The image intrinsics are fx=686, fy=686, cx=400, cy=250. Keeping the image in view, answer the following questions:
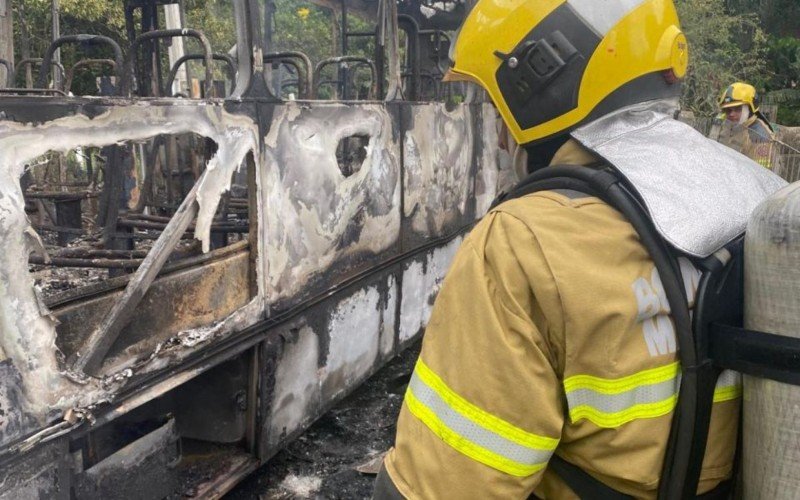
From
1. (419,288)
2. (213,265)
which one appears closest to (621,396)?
(213,265)

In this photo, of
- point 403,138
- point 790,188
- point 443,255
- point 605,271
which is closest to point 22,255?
point 605,271

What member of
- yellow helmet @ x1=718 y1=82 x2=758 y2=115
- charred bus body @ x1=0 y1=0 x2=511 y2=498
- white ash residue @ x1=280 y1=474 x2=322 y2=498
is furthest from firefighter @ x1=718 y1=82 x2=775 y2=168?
white ash residue @ x1=280 y1=474 x2=322 y2=498

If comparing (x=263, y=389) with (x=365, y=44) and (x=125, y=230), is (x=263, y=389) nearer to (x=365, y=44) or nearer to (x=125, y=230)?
(x=125, y=230)

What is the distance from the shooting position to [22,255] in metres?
1.84

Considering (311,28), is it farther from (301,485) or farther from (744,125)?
(744,125)

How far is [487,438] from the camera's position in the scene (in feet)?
3.67

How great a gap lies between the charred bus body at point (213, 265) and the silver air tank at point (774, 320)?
68.4 inches

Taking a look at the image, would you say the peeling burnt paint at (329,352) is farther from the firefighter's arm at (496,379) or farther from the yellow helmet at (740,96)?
the yellow helmet at (740,96)

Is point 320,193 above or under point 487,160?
above

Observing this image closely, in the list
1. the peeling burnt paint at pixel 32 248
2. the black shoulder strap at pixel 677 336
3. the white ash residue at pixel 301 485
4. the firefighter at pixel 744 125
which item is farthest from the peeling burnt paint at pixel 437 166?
the firefighter at pixel 744 125

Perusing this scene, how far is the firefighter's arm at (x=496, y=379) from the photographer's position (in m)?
1.11

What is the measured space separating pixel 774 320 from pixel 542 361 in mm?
390

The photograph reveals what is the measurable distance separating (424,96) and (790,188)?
5064 millimetres

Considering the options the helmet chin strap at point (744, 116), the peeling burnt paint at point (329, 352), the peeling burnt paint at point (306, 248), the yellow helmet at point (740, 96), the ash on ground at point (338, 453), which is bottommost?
the ash on ground at point (338, 453)
